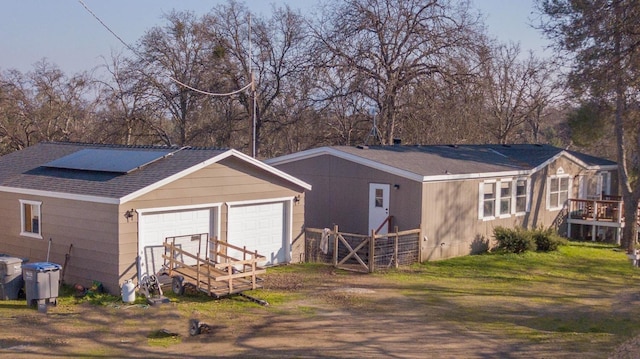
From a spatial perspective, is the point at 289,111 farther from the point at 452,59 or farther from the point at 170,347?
the point at 170,347

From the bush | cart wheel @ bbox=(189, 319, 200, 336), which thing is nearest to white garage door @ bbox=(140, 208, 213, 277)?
cart wheel @ bbox=(189, 319, 200, 336)

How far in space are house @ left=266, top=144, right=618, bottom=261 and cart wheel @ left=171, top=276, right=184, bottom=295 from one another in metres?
7.95

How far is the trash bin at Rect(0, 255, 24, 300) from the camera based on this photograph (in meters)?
14.5

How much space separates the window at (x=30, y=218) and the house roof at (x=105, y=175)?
355 millimetres

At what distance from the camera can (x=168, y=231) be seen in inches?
631

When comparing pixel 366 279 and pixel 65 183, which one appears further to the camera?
pixel 366 279

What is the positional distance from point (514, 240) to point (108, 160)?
1322 cm

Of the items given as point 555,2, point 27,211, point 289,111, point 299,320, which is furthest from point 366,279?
point 289,111

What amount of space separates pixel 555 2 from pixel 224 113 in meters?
19.3

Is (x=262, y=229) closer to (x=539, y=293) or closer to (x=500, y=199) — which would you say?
(x=539, y=293)

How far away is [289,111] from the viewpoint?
36531 millimetres

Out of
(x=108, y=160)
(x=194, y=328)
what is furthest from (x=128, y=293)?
(x=108, y=160)

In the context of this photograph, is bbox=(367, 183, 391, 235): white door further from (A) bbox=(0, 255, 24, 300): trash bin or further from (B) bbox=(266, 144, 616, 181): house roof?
(A) bbox=(0, 255, 24, 300): trash bin

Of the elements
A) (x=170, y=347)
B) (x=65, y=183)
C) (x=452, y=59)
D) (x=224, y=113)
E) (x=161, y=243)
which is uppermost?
(x=452, y=59)
